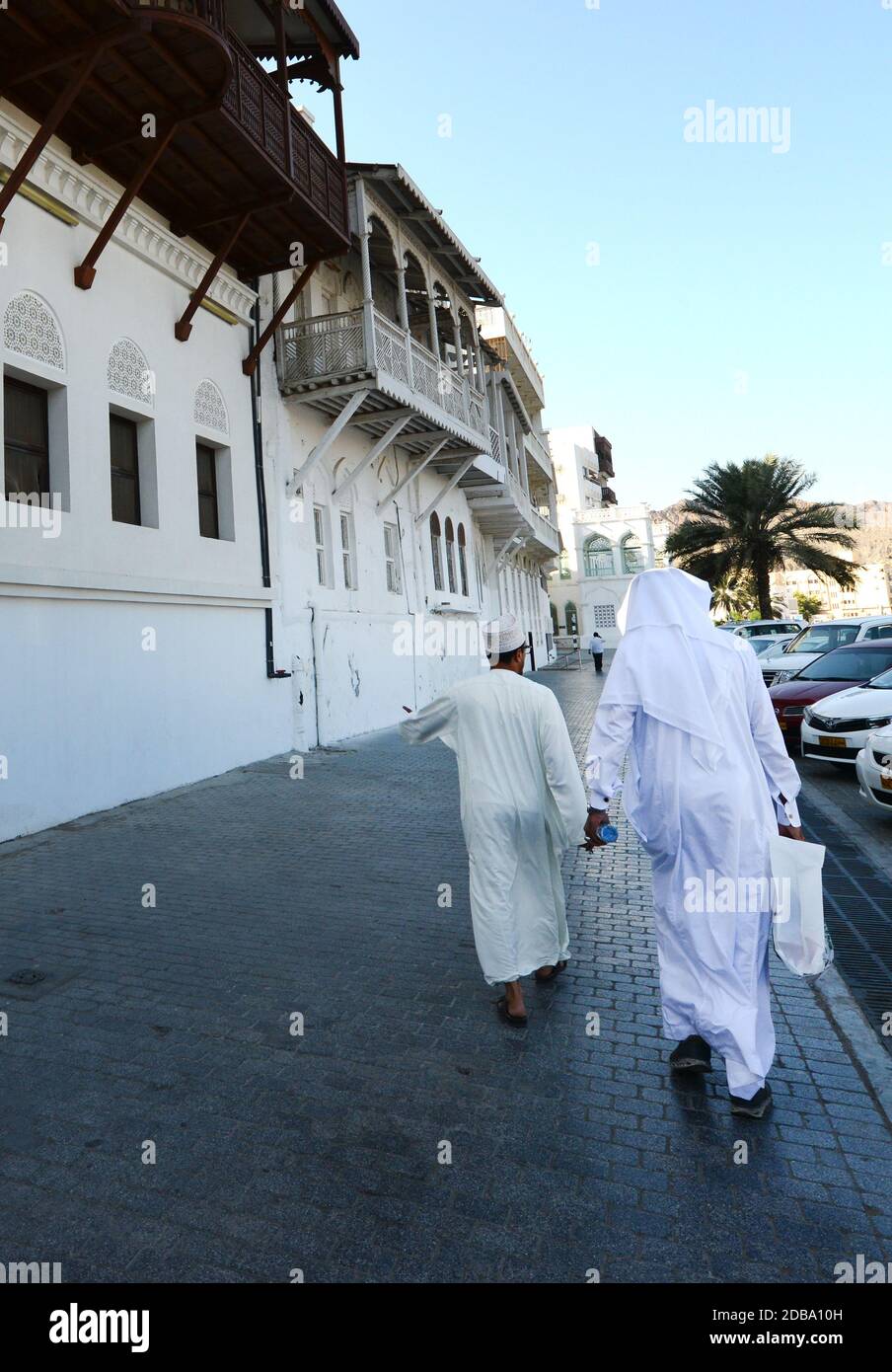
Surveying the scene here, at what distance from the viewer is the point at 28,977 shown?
14.0ft

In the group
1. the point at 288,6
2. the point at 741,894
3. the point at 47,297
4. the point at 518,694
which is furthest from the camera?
the point at 288,6

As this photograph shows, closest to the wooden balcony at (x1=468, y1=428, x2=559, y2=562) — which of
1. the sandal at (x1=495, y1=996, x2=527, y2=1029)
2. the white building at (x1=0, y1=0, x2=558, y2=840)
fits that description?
the white building at (x1=0, y1=0, x2=558, y2=840)

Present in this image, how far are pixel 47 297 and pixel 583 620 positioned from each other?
A: 4865 cm

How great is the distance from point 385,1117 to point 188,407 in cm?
996

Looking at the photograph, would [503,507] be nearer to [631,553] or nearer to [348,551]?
[348,551]

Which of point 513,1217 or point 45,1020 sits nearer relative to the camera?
point 513,1217

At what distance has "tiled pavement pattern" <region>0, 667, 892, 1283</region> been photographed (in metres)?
2.22

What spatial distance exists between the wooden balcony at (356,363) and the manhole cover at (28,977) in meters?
10.4

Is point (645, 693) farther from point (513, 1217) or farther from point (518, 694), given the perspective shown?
point (513, 1217)

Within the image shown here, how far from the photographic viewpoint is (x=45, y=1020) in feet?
12.3

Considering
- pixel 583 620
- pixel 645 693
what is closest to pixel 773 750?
pixel 645 693

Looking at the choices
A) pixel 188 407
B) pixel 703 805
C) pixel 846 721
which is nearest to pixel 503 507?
pixel 188 407

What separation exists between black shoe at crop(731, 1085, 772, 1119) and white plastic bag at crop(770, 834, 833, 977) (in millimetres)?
469
